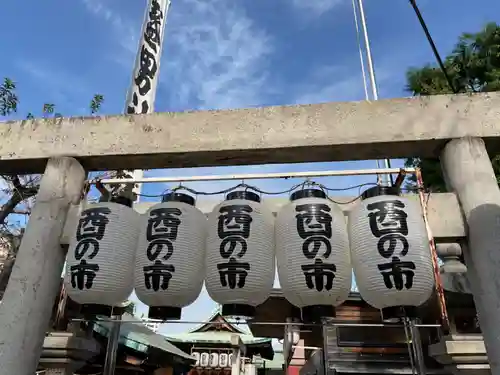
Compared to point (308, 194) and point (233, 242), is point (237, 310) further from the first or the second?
point (308, 194)

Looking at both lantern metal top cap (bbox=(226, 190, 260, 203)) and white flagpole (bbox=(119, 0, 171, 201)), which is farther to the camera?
white flagpole (bbox=(119, 0, 171, 201))

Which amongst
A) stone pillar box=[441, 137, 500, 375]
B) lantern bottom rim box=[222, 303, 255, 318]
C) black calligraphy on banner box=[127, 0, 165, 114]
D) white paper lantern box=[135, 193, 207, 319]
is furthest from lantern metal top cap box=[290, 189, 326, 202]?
black calligraphy on banner box=[127, 0, 165, 114]

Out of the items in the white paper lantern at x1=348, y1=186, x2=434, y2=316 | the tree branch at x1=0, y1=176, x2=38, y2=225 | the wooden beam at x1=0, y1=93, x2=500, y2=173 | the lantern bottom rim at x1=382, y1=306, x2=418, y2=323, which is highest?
the tree branch at x1=0, y1=176, x2=38, y2=225

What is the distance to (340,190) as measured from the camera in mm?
4684

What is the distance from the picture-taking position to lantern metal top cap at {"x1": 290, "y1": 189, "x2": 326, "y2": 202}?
3.91m

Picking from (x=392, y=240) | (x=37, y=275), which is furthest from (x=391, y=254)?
(x=37, y=275)

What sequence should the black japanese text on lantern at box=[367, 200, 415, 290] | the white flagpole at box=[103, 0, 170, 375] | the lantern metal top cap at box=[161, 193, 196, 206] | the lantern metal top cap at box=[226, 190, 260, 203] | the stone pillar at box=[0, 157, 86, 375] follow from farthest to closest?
the white flagpole at box=[103, 0, 170, 375], the lantern metal top cap at box=[161, 193, 196, 206], the lantern metal top cap at box=[226, 190, 260, 203], the stone pillar at box=[0, 157, 86, 375], the black japanese text on lantern at box=[367, 200, 415, 290]

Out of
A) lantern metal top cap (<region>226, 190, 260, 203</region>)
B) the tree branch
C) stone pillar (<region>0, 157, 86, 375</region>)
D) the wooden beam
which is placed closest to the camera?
stone pillar (<region>0, 157, 86, 375</region>)

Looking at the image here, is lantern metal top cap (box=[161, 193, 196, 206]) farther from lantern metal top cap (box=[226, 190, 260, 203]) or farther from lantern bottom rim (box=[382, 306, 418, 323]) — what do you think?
lantern bottom rim (box=[382, 306, 418, 323])

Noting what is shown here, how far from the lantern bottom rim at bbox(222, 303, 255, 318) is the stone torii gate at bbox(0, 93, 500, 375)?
5.90ft

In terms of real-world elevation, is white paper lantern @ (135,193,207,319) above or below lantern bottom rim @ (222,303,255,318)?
above

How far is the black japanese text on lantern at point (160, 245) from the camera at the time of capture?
11.8ft

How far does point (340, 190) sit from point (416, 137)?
101 centimetres

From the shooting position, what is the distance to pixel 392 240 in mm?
3496
